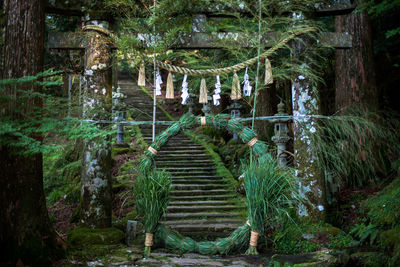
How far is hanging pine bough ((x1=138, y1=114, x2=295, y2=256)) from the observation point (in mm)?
4770

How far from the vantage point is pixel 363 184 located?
7906mm

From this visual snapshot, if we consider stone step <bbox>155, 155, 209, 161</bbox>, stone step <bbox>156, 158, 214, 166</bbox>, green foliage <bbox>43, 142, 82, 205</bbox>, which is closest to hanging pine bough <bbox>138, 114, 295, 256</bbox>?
green foliage <bbox>43, 142, 82, 205</bbox>

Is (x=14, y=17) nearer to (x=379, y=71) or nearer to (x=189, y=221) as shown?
(x=189, y=221)

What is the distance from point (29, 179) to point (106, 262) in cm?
144

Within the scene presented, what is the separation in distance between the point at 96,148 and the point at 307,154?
3546 millimetres

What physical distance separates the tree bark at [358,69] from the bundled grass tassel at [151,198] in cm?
449

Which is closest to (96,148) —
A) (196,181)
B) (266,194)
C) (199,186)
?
(266,194)

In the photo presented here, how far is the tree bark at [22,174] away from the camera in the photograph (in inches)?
168

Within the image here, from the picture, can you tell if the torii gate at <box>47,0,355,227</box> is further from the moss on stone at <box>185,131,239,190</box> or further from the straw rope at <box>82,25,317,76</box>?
the moss on stone at <box>185,131,239,190</box>

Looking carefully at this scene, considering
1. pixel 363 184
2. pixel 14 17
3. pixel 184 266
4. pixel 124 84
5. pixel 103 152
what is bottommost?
pixel 184 266

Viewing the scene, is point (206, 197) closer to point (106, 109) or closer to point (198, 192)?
point (198, 192)

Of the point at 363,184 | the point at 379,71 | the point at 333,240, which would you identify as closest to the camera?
the point at 333,240

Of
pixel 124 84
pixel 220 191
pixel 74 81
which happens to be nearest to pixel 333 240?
pixel 220 191

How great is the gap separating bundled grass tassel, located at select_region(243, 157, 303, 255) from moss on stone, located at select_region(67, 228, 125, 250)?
220cm
